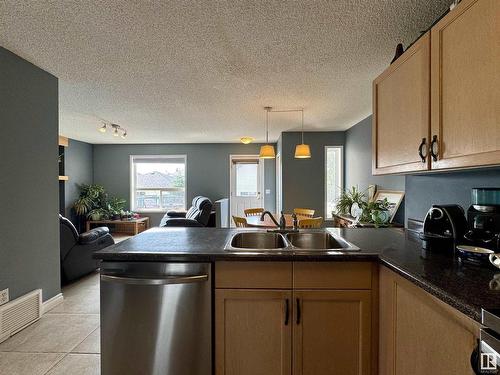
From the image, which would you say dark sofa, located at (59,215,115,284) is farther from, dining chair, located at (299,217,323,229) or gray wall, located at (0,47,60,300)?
dining chair, located at (299,217,323,229)

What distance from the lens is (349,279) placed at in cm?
138

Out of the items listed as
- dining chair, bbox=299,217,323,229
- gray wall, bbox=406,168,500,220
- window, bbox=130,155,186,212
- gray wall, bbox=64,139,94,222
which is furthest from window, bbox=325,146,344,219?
gray wall, bbox=64,139,94,222

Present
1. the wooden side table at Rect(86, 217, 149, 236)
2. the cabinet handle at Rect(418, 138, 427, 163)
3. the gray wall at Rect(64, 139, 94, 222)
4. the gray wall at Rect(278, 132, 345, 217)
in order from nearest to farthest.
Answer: the cabinet handle at Rect(418, 138, 427, 163)
the gray wall at Rect(278, 132, 345, 217)
the gray wall at Rect(64, 139, 94, 222)
the wooden side table at Rect(86, 217, 149, 236)

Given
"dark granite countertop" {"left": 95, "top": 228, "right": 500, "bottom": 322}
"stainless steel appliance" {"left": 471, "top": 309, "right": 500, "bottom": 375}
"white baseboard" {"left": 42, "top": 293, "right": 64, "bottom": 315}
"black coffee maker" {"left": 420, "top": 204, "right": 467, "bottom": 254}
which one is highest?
"black coffee maker" {"left": 420, "top": 204, "right": 467, "bottom": 254}

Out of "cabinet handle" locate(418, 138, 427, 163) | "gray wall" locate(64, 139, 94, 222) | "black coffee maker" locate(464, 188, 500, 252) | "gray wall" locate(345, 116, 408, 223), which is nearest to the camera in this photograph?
"black coffee maker" locate(464, 188, 500, 252)

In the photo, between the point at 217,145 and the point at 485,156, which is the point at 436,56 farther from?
the point at 217,145

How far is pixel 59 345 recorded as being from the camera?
207cm

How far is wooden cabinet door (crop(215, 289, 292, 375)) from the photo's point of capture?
1376 millimetres

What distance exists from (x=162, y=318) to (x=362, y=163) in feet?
13.8

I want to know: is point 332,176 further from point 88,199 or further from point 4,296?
point 88,199

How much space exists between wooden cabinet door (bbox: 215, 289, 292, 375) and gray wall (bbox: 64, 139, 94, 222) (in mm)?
6272

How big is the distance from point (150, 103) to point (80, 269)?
2375 millimetres

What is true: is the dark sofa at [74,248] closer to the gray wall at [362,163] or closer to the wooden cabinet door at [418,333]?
the wooden cabinet door at [418,333]

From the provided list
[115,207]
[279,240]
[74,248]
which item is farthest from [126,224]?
[279,240]
